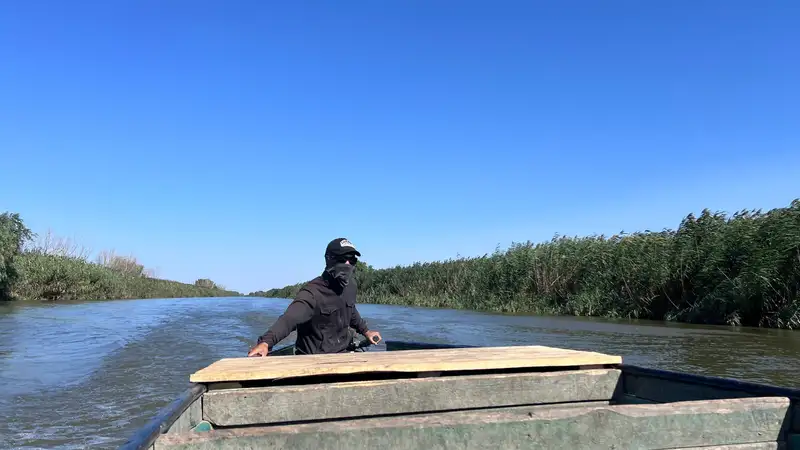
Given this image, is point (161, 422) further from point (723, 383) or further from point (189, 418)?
point (723, 383)

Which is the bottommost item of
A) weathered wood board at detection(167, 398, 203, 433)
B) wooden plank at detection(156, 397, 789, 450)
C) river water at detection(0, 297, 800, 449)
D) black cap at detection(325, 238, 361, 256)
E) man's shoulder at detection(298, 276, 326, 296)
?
river water at detection(0, 297, 800, 449)

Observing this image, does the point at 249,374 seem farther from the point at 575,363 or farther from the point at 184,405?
the point at 575,363

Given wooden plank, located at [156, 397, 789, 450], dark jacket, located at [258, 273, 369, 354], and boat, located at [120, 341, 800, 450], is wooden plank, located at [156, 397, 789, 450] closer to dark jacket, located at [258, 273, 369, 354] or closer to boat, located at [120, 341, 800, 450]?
boat, located at [120, 341, 800, 450]

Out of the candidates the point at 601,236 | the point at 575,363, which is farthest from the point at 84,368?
the point at 601,236

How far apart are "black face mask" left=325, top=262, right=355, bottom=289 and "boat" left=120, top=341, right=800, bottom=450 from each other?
0.92m

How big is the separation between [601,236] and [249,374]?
1932 centimetres

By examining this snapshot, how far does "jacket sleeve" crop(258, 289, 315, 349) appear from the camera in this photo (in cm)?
388

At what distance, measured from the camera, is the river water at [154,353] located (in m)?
5.80

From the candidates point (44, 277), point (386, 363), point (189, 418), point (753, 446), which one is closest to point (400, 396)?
point (386, 363)

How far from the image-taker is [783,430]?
229cm

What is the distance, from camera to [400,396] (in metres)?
3.07

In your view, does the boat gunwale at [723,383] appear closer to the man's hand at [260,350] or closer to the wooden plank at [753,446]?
the wooden plank at [753,446]

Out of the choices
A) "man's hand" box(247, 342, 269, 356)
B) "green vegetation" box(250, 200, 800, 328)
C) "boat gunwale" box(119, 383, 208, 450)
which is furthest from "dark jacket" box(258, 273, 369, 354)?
"green vegetation" box(250, 200, 800, 328)

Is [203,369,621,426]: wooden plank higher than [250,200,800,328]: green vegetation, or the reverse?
[250,200,800,328]: green vegetation
